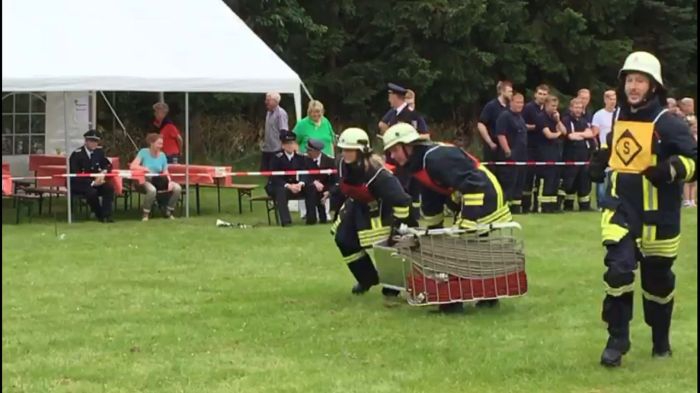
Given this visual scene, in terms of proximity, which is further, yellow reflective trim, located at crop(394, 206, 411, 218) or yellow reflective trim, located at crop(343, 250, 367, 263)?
yellow reflective trim, located at crop(343, 250, 367, 263)

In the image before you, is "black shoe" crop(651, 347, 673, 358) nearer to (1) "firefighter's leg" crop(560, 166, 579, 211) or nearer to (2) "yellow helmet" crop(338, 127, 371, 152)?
(2) "yellow helmet" crop(338, 127, 371, 152)

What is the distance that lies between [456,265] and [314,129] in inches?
327

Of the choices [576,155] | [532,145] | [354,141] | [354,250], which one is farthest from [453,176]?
[576,155]

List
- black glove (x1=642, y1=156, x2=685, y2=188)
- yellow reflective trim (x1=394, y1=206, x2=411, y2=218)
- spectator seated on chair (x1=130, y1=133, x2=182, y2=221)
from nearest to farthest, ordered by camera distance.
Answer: black glove (x1=642, y1=156, x2=685, y2=188) → yellow reflective trim (x1=394, y1=206, x2=411, y2=218) → spectator seated on chair (x1=130, y1=133, x2=182, y2=221)

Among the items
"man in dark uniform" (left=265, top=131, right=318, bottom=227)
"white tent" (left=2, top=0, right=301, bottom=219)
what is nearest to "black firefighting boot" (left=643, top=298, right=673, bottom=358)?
"man in dark uniform" (left=265, top=131, right=318, bottom=227)

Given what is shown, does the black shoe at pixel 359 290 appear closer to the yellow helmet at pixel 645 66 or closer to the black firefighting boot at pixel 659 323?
the black firefighting boot at pixel 659 323

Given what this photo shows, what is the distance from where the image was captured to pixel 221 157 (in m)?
29.0

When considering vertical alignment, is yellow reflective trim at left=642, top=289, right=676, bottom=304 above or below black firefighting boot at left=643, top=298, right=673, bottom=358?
above

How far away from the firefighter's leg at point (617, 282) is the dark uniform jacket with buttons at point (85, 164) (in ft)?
33.5

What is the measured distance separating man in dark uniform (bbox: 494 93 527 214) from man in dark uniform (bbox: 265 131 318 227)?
2.98 meters

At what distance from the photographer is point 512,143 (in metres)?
17.6

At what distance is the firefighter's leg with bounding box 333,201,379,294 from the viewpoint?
1008 cm

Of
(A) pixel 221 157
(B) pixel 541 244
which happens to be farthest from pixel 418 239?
(A) pixel 221 157

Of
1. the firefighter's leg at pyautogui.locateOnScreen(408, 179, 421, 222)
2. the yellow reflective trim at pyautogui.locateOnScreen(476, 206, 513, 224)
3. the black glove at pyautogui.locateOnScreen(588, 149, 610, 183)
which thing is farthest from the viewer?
the firefighter's leg at pyautogui.locateOnScreen(408, 179, 421, 222)
